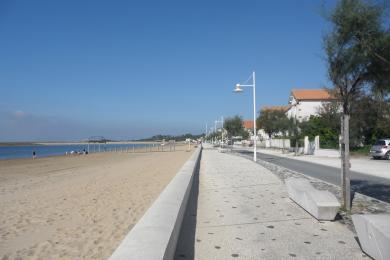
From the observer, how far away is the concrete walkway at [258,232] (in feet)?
18.8

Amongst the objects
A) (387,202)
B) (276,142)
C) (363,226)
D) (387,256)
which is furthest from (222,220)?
(276,142)

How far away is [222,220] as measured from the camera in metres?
7.93

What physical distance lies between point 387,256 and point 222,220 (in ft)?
12.2

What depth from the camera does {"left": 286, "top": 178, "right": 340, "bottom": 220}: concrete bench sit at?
297 inches

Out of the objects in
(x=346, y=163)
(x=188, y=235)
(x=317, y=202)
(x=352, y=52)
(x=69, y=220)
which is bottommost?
(x=69, y=220)

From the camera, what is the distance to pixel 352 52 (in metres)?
8.47

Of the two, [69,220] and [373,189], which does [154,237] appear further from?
[373,189]

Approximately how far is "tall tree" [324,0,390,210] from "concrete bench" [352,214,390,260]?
3.29m

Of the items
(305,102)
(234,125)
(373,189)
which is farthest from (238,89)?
(305,102)

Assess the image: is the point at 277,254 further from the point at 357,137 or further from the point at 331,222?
the point at 357,137

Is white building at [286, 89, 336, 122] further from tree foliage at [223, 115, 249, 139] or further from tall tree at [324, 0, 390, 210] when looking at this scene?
tall tree at [324, 0, 390, 210]

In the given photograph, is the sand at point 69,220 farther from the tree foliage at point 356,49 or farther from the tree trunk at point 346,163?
the tree foliage at point 356,49

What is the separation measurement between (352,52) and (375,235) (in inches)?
184

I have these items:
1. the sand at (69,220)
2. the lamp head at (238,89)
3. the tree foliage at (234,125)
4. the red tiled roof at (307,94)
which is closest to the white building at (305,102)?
the red tiled roof at (307,94)
